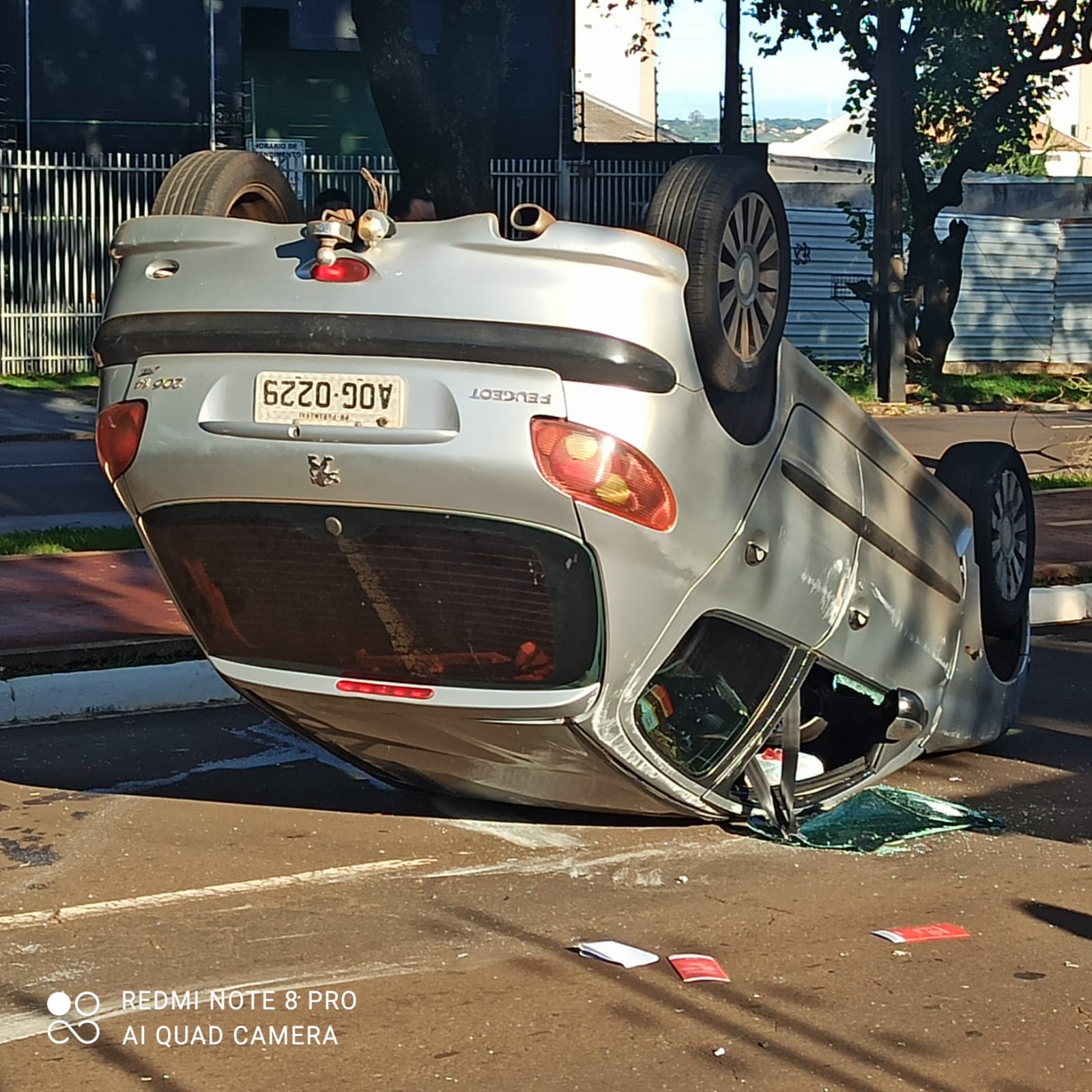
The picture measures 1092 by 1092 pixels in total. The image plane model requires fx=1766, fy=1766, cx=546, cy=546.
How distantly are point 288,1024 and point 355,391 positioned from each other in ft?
5.16

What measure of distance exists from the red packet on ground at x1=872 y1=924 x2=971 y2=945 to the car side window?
29.7 inches

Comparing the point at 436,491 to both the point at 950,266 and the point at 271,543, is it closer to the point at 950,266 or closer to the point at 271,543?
the point at 271,543

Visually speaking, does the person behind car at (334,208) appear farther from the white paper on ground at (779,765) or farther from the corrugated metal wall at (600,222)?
the corrugated metal wall at (600,222)

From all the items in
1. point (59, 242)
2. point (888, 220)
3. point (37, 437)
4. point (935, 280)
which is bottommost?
point (37, 437)

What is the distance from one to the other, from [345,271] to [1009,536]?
3.27m

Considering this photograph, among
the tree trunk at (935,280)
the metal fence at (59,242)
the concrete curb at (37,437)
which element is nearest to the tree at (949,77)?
the tree trunk at (935,280)

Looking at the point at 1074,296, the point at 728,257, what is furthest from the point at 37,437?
the point at 1074,296

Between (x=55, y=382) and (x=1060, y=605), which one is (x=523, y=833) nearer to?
(x=1060, y=605)

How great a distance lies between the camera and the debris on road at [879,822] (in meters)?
5.69

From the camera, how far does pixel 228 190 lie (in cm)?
496

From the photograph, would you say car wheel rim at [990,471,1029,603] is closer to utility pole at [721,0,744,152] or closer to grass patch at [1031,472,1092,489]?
grass patch at [1031,472,1092,489]

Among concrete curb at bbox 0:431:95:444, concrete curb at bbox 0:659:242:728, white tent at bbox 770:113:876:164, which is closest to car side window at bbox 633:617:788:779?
concrete curb at bbox 0:659:242:728

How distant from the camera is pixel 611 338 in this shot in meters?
4.42

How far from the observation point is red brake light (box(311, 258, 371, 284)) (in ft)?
14.9
